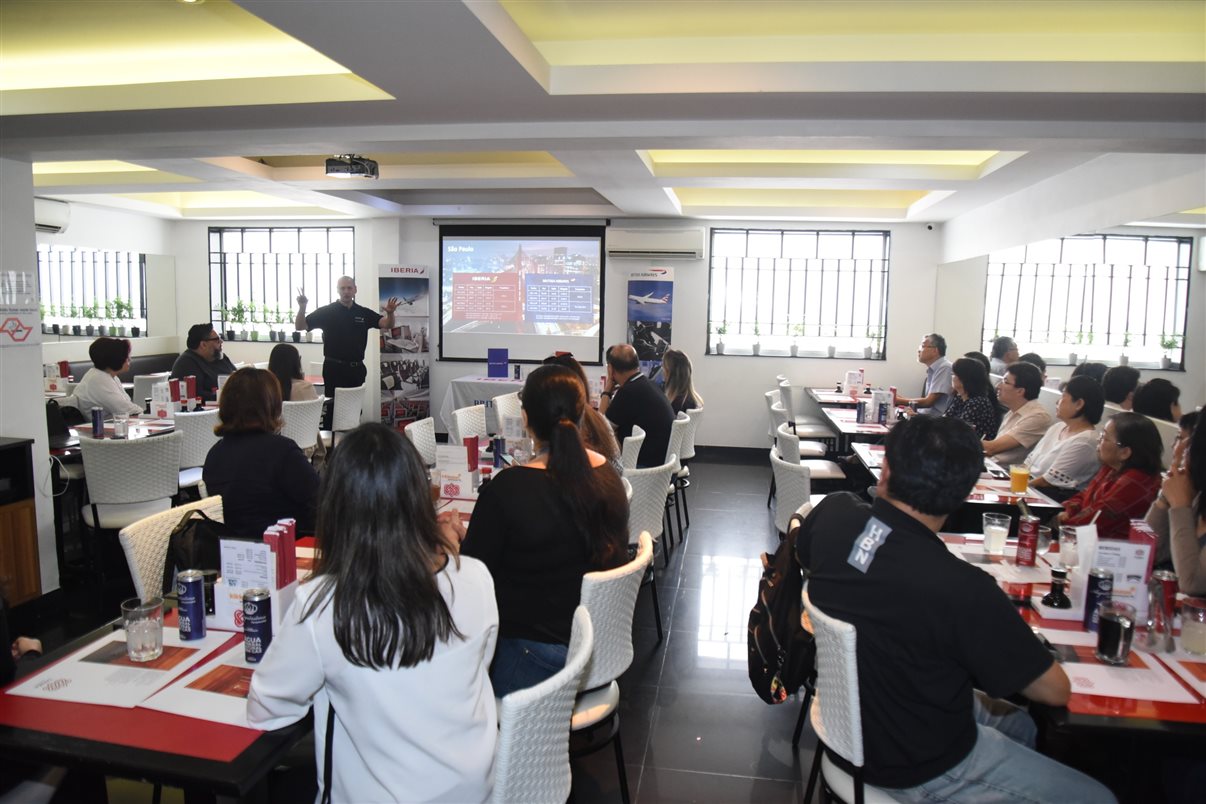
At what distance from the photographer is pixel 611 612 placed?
2230 mm

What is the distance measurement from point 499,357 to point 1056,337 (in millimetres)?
6104

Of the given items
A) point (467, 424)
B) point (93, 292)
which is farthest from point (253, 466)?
point (93, 292)

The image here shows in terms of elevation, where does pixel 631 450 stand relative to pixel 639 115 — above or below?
below

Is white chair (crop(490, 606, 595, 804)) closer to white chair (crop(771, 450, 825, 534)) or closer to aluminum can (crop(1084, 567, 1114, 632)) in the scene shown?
aluminum can (crop(1084, 567, 1114, 632))

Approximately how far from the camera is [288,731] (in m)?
1.63

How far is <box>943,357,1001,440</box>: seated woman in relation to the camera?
5406 millimetres

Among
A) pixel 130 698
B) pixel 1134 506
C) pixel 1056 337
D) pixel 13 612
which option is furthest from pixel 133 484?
pixel 1056 337

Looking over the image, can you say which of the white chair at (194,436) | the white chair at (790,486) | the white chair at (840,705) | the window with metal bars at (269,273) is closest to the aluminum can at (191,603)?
the white chair at (840,705)

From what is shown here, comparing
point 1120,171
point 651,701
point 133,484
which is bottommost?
point 651,701

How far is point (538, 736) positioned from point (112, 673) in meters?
1.08

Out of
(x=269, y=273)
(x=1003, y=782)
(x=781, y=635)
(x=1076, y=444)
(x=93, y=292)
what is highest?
(x=269, y=273)

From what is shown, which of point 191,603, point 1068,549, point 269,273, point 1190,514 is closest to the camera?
point 191,603

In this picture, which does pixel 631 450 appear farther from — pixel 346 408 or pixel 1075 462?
pixel 346 408

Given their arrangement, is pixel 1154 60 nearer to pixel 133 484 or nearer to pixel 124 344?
pixel 133 484
